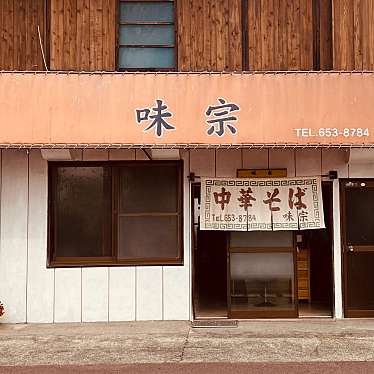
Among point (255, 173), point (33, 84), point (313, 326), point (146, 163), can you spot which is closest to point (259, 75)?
point (255, 173)

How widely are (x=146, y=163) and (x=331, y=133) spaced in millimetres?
3249

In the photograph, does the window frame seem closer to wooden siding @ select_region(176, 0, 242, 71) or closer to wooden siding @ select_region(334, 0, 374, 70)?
wooden siding @ select_region(176, 0, 242, 71)

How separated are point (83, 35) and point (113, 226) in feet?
11.3

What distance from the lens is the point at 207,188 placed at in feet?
32.2

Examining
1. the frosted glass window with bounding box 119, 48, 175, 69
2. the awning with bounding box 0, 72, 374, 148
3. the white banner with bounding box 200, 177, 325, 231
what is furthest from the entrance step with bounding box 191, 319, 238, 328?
the frosted glass window with bounding box 119, 48, 175, 69

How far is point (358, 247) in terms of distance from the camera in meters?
9.91

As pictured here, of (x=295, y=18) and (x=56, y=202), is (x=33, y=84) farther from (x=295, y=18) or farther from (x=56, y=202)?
(x=295, y=18)

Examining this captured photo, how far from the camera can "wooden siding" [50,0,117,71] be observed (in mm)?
9914

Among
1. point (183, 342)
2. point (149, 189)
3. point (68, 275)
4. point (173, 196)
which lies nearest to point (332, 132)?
point (173, 196)

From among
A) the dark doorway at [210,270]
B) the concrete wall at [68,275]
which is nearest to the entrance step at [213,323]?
the concrete wall at [68,275]

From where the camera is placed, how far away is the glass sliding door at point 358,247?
9.88m

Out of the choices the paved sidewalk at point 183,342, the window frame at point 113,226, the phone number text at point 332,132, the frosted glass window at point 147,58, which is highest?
the frosted glass window at point 147,58

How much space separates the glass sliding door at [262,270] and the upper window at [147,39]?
345 cm

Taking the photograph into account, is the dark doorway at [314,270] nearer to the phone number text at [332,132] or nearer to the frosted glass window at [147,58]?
the phone number text at [332,132]
